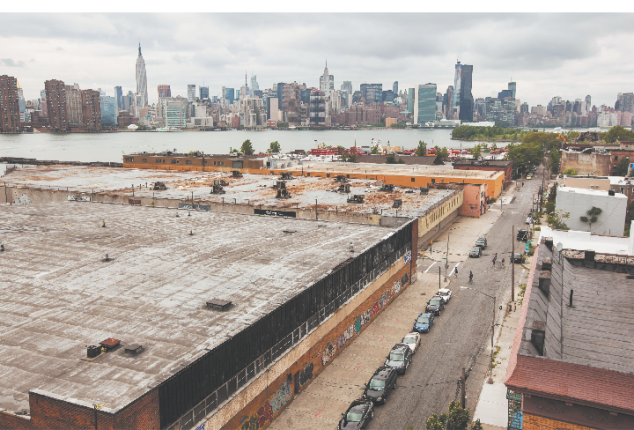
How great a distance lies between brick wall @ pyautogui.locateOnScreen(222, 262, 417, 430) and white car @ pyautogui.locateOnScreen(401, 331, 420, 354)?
2.80 meters

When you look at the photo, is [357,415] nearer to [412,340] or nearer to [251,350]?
[251,350]

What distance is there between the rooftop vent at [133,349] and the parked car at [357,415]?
832 centimetres

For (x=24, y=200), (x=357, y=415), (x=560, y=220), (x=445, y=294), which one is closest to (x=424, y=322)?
(x=445, y=294)

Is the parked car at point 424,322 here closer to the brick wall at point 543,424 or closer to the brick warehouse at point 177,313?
the brick warehouse at point 177,313

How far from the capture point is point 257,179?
62.2m

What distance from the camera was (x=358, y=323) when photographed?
2680 centimetres

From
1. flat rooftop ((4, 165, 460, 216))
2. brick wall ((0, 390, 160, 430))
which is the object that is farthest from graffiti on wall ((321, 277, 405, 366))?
brick wall ((0, 390, 160, 430))

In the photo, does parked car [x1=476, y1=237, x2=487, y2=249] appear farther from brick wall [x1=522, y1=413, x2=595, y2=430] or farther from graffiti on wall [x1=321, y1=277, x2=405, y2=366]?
brick wall [x1=522, y1=413, x2=595, y2=430]

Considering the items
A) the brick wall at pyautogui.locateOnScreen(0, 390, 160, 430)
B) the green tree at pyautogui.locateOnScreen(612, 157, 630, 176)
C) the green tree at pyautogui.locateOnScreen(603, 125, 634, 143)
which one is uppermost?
the green tree at pyautogui.locateOnScreen(603, 125, 634, 143)

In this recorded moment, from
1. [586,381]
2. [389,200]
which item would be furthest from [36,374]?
[389,200]

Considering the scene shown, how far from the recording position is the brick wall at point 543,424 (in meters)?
13.3

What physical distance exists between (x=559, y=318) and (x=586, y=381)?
5038 mm

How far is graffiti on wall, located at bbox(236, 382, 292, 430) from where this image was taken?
1731 centimetres

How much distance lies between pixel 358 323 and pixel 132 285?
40.6 feet
